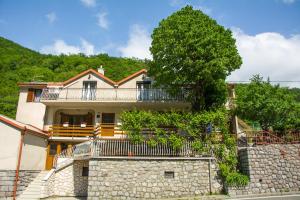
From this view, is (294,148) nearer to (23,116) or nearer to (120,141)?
(120,141)

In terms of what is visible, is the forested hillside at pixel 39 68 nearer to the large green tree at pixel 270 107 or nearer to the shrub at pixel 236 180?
the large green tree at pixel 270 107

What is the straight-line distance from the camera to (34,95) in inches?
1001

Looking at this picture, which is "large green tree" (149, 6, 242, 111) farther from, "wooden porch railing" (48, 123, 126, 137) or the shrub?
"wooden porch railing" (48, 123, 126, 137)

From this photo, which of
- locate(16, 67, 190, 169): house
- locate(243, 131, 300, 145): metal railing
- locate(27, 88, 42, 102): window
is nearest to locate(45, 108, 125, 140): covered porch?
locate(16, 67, 190, 169): house

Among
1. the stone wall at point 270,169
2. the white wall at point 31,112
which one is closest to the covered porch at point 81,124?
the white wall at point 31,112

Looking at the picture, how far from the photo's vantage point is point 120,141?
1778 centimetres

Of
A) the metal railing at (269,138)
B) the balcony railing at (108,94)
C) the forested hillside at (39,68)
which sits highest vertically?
the forested hillside at (39,68)

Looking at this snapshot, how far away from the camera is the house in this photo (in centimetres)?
2314

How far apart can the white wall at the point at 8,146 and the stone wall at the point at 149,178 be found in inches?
237

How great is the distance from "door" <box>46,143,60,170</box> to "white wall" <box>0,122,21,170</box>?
4713 mm

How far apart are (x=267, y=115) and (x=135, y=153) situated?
10.8 m

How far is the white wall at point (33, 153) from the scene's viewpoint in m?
19.8

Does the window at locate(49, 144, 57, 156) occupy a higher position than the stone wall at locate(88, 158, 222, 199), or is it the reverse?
the window at locate(49, 144, 57, 156)

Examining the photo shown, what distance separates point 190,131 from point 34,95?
52.3ft
